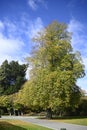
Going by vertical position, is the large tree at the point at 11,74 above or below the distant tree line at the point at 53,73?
above

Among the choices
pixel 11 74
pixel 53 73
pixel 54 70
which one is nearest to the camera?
pixel 53 73

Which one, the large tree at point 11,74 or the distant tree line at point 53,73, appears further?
the large tree at point 11,74

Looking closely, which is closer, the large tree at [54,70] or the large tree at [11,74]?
the large tree at [54,70]

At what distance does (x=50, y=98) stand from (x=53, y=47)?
7.34m

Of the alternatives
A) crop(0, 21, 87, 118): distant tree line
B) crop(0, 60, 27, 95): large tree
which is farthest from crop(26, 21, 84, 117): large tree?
crop(0, 60, 27, 95): large tree

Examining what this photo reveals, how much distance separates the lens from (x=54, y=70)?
41500 millimetres

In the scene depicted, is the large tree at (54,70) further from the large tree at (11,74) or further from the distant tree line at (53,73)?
the large tree at (11,74)

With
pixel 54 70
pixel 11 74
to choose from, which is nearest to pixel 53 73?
pixel 54 70

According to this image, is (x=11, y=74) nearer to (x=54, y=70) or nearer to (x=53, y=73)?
(x=54, y=70)

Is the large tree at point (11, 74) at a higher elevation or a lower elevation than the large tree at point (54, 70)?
higher

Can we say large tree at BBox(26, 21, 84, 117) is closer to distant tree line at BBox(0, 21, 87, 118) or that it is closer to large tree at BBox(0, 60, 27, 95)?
distant tree line at BBox(0, 21, 87, 118)

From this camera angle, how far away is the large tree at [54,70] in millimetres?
38844

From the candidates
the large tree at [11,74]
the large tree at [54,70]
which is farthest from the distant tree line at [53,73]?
the large tree at [11,74]

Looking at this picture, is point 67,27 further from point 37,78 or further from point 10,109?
point 10,109
